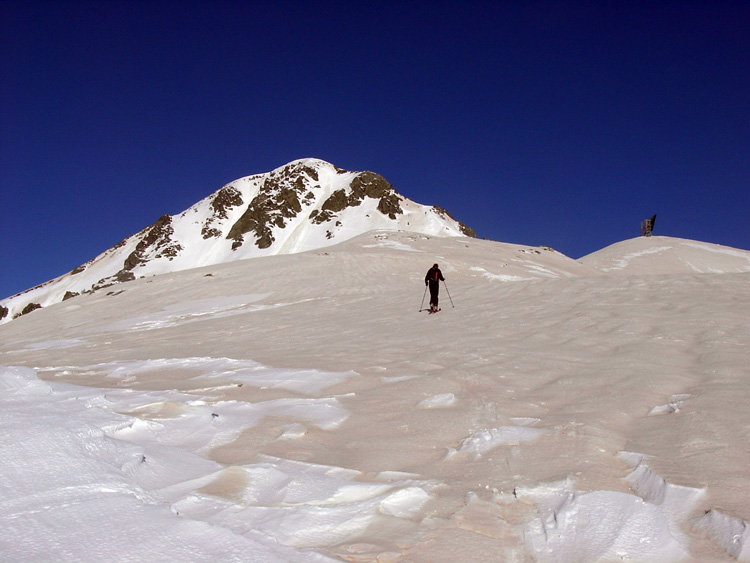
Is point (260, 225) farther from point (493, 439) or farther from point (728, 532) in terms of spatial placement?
point (728, 532)

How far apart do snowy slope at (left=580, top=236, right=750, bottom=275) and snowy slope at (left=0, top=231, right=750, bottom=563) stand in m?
32.2

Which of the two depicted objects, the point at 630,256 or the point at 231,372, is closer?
the point at 231,372

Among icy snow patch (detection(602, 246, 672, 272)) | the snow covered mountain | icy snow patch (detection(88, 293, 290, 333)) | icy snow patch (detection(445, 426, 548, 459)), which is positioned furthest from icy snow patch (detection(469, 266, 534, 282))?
the snow covered mountain

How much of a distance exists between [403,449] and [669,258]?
1726 inches

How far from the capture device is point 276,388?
5117 millimetres

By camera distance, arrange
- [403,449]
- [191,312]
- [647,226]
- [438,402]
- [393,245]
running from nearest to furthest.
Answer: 1. [403,449]
2. [438,402]
3. [191,312]
4. [393,245]
5. [647,226]

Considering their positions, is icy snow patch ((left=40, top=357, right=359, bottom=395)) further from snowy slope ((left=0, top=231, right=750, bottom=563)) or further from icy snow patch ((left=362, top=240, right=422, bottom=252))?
icy snow patch ((left=362, top=240, right=422, bottom=252))

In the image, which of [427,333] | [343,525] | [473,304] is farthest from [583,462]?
[473,304]

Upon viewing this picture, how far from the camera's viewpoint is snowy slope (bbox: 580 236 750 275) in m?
37.2

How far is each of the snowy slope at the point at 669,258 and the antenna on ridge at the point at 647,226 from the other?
7109 millimetres

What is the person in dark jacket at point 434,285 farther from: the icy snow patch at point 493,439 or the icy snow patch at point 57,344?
the icy snow patch at point 57,344

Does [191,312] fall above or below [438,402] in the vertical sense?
above

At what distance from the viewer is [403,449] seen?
346 cm

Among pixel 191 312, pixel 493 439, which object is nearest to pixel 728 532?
pixel 493 439
